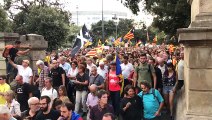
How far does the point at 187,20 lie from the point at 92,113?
14334mm

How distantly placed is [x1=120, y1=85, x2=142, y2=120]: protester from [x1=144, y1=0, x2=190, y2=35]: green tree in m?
12.2

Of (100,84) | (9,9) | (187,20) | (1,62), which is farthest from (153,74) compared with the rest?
(9,9)

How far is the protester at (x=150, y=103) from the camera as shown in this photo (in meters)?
7.49

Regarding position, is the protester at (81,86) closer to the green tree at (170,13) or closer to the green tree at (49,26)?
the green tree at (170,13)

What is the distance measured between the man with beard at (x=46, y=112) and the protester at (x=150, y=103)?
1716 millimetres

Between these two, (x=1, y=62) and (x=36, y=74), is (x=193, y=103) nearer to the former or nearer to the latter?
(x=36, y=74)

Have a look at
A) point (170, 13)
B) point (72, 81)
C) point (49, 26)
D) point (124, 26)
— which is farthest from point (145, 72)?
point (124, 26)

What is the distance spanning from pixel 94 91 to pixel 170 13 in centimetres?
1363

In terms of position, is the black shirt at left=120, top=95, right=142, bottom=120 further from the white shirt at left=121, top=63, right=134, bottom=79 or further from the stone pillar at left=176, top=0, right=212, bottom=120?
the white shirt at left=121, top=63, right=134, bottom=79

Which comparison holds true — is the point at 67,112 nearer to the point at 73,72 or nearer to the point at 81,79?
the point at 81,79

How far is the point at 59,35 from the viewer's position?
31516 millimetres

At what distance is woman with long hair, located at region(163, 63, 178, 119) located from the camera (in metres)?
9.43

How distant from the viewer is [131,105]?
24.4 ft

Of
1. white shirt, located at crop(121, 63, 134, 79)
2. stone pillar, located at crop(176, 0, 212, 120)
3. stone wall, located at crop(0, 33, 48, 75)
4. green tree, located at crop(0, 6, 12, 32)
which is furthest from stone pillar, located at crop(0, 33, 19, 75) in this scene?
green tree, located at crop(0, 6, 12, 32)
